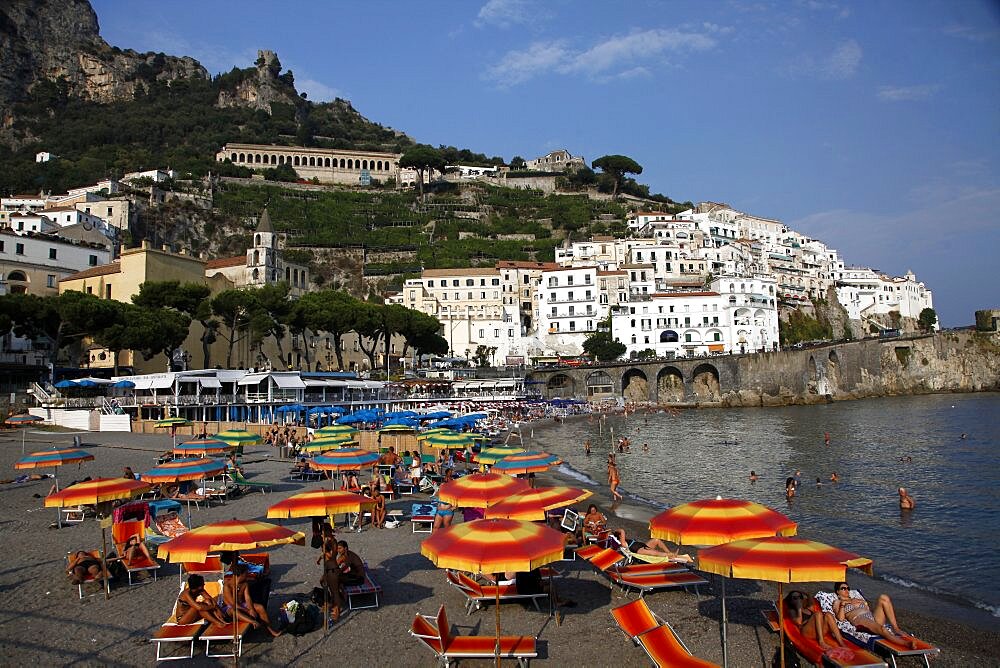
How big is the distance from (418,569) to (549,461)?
5654 millimetres

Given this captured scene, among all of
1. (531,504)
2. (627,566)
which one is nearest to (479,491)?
(531,504)

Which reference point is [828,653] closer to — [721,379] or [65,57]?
[721,379]

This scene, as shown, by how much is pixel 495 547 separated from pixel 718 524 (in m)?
2.87

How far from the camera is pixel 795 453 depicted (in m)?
30.1

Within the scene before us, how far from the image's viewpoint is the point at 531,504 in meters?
9.35

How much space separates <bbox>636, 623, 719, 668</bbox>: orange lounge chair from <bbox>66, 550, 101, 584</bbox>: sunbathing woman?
289 inches

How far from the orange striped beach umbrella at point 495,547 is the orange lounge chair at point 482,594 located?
124cm

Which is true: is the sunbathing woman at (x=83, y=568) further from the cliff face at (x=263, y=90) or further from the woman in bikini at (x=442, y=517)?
the cliff face at (x=263, y=90)

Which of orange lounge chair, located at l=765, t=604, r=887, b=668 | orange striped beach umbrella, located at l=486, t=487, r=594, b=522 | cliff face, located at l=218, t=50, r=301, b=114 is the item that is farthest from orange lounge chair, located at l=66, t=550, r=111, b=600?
cliff face, located at l=218, t=50, r=301, b=114

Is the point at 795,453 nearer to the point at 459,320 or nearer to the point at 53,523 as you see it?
the point at 53,523

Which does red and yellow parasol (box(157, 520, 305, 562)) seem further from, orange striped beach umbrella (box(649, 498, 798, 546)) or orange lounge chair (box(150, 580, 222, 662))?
orange striped beach umbrella (box(649, 498, 798, 546))

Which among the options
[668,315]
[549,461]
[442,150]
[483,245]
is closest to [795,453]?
[549,461]

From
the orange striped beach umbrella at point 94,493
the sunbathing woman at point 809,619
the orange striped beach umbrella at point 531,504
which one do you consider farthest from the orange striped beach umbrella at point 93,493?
the sunbathing woman at point 809,619

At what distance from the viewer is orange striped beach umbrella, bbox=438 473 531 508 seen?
409 inches
